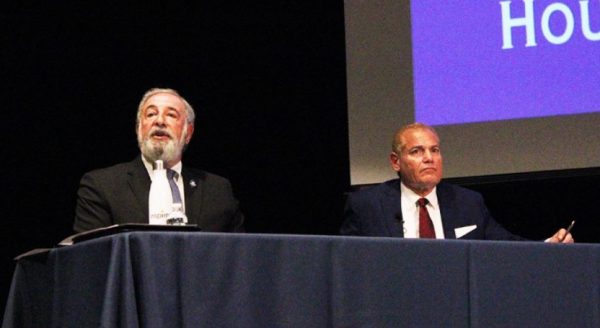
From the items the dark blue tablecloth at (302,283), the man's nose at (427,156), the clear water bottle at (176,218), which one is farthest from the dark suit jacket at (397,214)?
the clear water bottle at (176,218)

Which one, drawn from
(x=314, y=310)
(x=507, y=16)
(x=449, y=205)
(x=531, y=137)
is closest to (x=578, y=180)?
(x=531, y=137)

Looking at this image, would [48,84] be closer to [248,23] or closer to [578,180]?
[248,23]

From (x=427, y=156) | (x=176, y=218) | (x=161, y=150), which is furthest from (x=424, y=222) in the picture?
(x=176, y=218)

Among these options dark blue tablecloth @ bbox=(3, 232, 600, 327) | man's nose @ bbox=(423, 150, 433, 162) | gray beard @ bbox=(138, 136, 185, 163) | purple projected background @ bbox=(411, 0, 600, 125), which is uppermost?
purple projected background @ bbox=(411, 0, 600, 125)

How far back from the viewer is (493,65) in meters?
5.21

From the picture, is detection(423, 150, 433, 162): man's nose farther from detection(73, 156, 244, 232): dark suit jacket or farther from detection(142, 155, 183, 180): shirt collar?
detection(142, 155, 183, 180): shirt collar

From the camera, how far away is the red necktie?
424 centimetres

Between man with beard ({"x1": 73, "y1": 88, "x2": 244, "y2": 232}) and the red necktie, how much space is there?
0.69 metres

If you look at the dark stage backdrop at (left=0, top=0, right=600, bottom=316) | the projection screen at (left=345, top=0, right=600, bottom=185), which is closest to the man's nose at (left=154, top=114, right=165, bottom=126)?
the projection screen at (left=345, top=0, right=600, bottom=185)

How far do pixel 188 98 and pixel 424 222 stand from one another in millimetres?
2132

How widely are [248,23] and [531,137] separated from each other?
5.58ft

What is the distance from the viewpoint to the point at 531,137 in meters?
5.14

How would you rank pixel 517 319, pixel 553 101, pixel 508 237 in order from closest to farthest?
pixel 517 319 → pixel 508 237 → pixel 553 101

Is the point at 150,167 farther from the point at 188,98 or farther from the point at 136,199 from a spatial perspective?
the point at 188,98
